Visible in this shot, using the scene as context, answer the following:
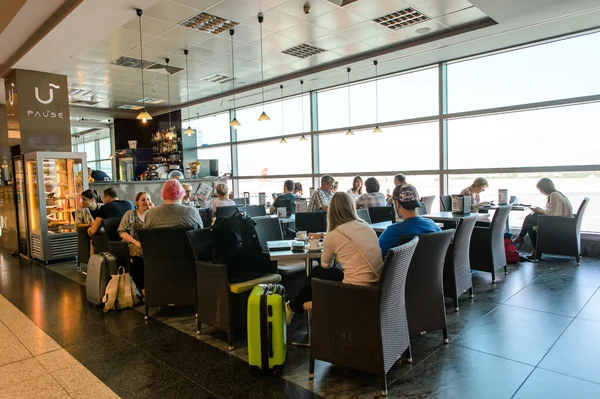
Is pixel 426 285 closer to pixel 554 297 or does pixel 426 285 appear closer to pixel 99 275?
pixel 554 297

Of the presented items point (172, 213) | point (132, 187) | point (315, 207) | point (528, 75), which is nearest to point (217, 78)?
point (132, 187)

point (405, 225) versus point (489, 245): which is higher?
point (405, 225)

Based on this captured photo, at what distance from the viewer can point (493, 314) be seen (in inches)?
150

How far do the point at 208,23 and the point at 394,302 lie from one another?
16.9 ft

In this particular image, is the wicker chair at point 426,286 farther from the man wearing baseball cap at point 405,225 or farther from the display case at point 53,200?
the display case at point 53,200

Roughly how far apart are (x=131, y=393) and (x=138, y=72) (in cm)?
734

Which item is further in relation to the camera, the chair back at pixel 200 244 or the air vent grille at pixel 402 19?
the air vent grille at pixel 402 19

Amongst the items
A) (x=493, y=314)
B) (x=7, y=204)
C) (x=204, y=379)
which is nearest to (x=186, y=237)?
(x=204, y=379)

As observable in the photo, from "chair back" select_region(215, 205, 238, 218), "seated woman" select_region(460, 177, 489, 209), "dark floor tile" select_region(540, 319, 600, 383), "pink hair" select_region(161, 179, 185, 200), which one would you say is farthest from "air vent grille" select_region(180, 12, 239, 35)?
"dark floor tile" select_region(540, 319, 600, 383)

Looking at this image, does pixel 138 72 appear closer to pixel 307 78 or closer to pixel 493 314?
pixel 307 78

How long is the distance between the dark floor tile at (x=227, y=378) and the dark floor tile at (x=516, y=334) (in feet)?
5.51

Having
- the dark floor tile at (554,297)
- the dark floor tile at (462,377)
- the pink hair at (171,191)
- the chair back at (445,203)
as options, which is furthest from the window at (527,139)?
the pink hair at (171,191)

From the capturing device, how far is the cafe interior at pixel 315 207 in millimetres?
2740

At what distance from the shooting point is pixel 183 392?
262cm
